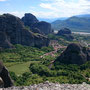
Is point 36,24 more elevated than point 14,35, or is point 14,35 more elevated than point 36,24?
point 36,24

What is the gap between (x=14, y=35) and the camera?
265 feet

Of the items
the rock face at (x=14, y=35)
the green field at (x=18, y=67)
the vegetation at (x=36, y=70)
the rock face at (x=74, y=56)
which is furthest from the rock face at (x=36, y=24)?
the rock face at (x=74, y=56)

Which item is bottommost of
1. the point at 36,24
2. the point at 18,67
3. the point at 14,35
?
the point at 18,67

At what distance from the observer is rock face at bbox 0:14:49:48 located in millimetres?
74812

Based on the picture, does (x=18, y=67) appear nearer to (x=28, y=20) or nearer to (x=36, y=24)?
(x=36, y=24)

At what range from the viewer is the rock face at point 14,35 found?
74.8 metres

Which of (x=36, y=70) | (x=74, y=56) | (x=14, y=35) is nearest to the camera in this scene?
(x=36, y=70)

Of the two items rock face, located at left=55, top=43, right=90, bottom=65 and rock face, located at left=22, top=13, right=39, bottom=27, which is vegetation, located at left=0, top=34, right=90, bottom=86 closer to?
rock face, located at left=55, top=43, right=90, bottom=65

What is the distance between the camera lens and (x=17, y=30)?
81.6 metres

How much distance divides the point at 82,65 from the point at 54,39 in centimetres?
6190

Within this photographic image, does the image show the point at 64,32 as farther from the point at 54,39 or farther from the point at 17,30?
the point at 17,30

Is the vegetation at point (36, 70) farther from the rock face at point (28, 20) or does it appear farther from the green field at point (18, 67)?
the rock face at point (28, 20)

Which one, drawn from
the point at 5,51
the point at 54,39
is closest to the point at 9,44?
the point at 5,51

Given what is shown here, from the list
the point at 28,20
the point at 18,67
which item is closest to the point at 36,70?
the point at 18,67
